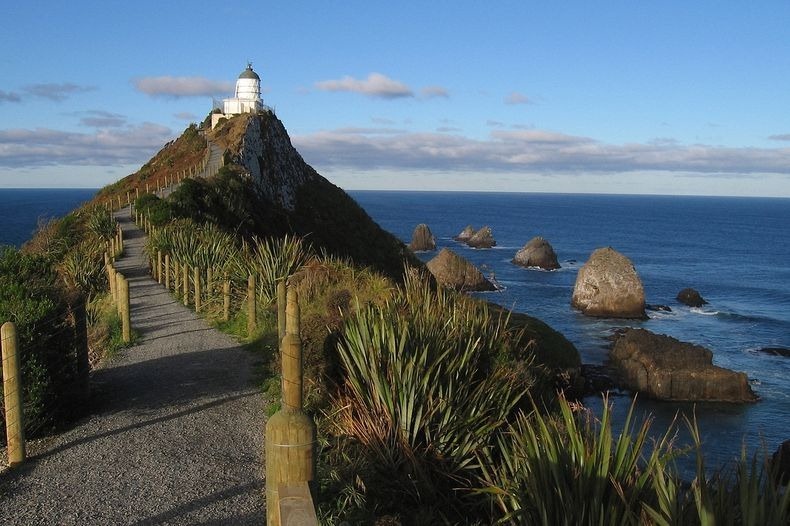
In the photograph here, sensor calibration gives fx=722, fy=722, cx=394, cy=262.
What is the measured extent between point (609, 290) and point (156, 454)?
45130 mm

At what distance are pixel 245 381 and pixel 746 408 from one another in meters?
23.8

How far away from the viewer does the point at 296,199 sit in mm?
49688

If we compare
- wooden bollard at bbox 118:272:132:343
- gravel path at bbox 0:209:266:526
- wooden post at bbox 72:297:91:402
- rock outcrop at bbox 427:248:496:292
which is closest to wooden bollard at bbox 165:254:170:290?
wooden bollard at bbox 118:272:132:343

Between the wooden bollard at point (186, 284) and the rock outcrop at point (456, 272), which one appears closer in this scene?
the wooden bollard at point (186, 284)

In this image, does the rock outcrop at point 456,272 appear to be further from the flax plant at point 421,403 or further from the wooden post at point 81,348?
the flax plant at point 421,403

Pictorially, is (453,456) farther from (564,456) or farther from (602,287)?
(602,287)

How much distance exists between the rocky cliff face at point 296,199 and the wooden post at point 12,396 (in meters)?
31.2

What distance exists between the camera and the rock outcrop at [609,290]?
48.2 m

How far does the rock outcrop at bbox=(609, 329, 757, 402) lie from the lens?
92.5 feet

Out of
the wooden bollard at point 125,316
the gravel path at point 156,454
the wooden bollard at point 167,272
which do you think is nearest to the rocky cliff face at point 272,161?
the wooden bollard at point 167,272

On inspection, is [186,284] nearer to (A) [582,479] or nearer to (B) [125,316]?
(B) [125,316]

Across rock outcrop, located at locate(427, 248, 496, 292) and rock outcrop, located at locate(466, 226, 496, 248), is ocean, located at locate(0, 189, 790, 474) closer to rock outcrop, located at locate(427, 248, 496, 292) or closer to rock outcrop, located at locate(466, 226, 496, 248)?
rock outcrop, located at locate(427, 248, 496, 292)

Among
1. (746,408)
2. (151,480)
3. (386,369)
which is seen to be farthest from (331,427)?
(746,408)

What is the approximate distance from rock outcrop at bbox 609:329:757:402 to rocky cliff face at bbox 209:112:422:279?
48.0ft
